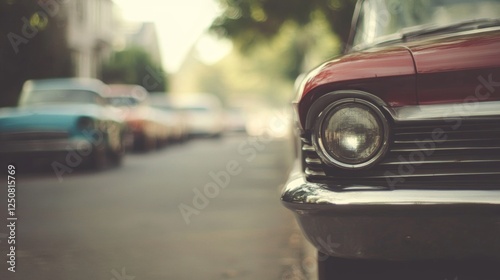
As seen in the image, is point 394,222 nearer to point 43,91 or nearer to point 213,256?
point 213,256

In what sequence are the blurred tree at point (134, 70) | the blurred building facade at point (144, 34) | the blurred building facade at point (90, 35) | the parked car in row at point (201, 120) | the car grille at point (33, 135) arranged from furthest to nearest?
1. the blurred building facade at point (144, 34)
2. the blurred tree at point (134, 70)
3. the blurred building facade at point (90, 35)
4. the parked car in row at point (201, 120)
5. the car grille at point (33, 135)

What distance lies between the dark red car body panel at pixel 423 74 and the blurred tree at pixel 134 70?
32.5m

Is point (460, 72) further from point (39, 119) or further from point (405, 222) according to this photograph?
point (39, 119)

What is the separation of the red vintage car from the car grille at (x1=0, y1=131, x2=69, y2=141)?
27.5 ft

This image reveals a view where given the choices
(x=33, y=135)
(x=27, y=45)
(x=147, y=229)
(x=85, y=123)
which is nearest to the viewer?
(x=147, y=229)

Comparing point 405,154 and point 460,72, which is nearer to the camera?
point 460,72

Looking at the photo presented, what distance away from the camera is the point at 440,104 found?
2625 mm

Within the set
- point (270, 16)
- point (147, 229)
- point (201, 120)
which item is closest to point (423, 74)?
point (147, 229)

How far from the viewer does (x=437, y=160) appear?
8.72ft

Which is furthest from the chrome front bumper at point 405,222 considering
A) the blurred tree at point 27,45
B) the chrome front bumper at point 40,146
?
the blurred tree at point 27,45

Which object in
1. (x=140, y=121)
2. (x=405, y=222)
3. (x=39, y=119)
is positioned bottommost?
(x=140, y=121)

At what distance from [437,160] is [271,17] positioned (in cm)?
1680

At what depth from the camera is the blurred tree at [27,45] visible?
18.0 m

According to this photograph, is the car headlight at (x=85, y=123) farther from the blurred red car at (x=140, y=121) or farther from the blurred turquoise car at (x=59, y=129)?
the blurred red car at (x=140, y=121)
